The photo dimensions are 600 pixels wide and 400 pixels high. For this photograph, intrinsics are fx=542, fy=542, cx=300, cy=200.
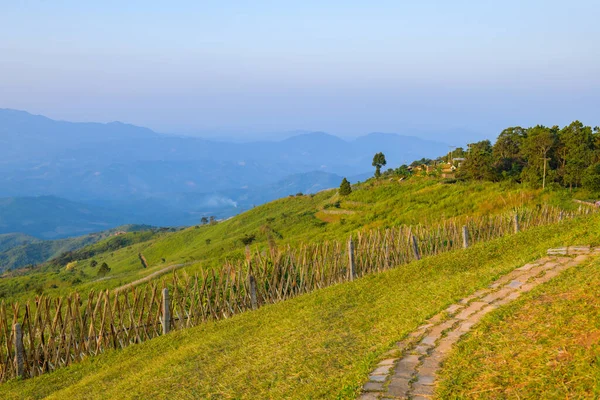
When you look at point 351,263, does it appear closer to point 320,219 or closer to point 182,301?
point 182,301

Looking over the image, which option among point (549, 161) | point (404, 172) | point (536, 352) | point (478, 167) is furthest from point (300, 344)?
point (404, 172)

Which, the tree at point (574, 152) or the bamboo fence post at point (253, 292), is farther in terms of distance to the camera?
the tree at point (574, 152)

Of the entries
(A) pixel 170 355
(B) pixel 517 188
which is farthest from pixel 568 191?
(A) pixel 170 355

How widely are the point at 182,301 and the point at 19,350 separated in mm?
2999

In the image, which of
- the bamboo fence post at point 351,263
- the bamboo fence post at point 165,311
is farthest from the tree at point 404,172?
the bamboo fence post at point 165,311

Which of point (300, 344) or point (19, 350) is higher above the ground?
point (300, 344)

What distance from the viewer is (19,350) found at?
31.6 ft

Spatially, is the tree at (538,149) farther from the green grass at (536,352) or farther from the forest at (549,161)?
the green grass at (536,352)

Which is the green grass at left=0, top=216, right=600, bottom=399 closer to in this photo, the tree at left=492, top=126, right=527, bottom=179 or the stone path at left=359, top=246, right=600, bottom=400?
the stone path at left=359, top=246, right=600, bottom=400

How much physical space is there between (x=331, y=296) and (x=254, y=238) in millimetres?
30400

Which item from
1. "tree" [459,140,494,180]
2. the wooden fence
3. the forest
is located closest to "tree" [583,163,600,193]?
the forest

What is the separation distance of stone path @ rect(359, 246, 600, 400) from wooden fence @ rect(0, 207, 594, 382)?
17.2ft

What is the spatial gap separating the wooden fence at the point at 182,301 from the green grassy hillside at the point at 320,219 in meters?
11.9

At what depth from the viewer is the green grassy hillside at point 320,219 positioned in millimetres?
26562
